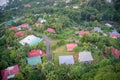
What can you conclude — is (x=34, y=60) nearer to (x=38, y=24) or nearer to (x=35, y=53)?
(x=35, y=53)

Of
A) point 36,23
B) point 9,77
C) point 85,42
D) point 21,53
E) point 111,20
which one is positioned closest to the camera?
point 9,77

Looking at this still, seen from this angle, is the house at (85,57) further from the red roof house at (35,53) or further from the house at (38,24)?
the house at (38,24)

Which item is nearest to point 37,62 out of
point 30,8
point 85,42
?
point 85,42

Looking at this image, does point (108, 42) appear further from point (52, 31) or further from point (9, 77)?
point (9, 77)

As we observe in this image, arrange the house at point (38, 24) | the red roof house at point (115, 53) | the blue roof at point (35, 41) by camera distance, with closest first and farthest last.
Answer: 1. the red roof house at point (115, 53)
2. the blue roof at point (35, 41)
3. the house at point (38, 24)

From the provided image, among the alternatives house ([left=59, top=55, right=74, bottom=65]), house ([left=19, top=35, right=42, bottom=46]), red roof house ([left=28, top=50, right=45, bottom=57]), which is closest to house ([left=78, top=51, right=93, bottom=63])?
house ([left=59, top=55, right=74, bottom=65])

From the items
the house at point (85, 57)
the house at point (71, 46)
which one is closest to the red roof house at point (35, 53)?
the house at point (71, 46)
